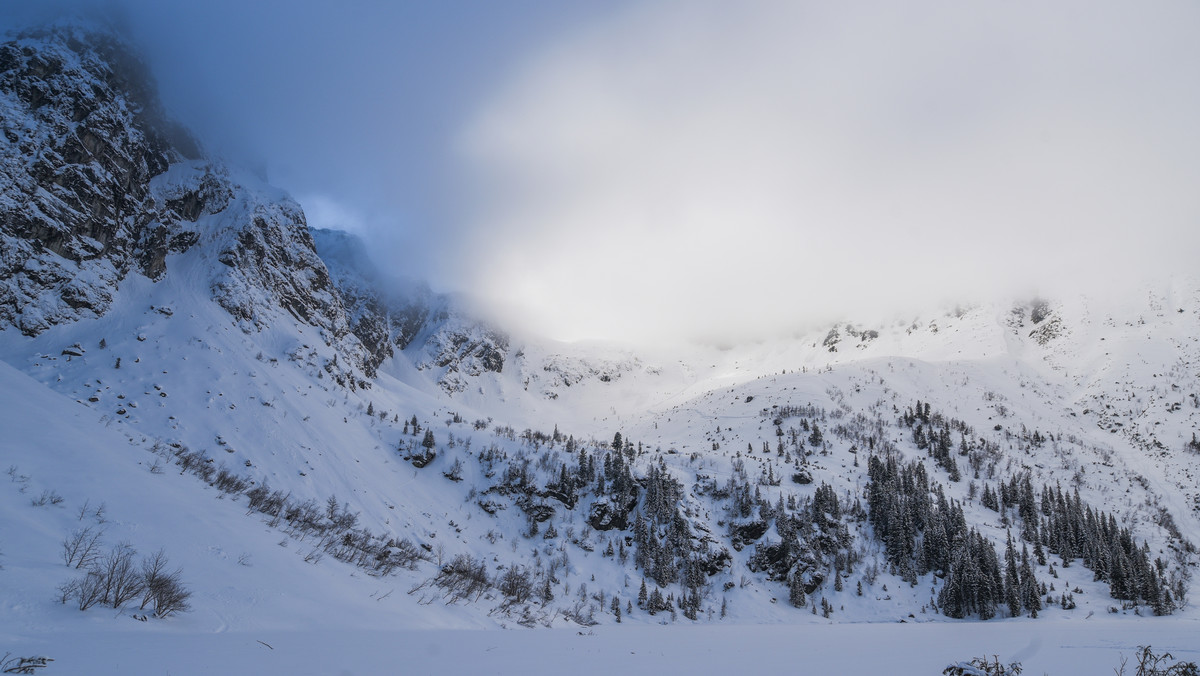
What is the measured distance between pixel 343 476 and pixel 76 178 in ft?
151

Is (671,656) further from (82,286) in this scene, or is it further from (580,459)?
(82,286)

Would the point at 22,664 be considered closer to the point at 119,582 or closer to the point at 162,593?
the point at 119,582

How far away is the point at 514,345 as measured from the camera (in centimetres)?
17762

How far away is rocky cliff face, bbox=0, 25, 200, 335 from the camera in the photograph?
45.1 metres

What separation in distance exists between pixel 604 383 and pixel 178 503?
571 ft

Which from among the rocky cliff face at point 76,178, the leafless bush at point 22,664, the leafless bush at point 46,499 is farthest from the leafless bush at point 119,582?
the rocky cliff face at point 76,178

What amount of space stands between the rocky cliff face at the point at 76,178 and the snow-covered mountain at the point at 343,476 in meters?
0.27

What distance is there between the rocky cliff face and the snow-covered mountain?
0.89ft

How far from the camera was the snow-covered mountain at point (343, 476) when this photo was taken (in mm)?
12039

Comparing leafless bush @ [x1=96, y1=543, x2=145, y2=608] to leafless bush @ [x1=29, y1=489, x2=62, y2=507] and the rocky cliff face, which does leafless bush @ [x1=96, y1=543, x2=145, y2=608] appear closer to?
leafless bush @ [x1=29, y1=489, x2=62, y2=507]

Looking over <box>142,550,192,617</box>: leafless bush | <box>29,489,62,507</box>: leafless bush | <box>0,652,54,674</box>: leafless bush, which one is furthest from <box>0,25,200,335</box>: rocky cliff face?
<box>0,652,54,674</box>: leafless bush

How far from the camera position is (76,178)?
53.2m

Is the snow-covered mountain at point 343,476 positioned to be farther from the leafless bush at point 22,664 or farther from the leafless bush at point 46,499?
the leafless bush at point 22,664

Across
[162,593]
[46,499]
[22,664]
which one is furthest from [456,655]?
[46,499]
